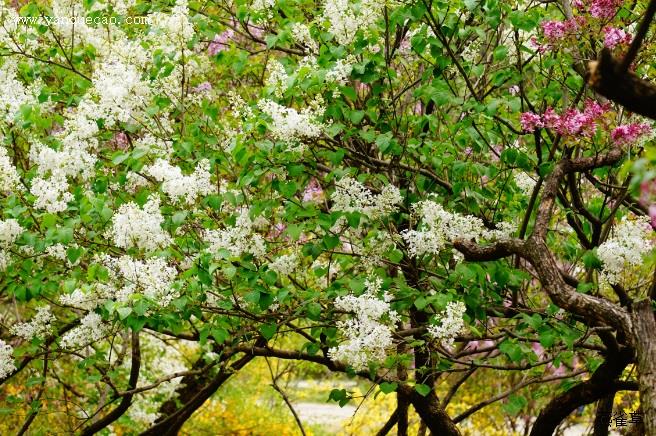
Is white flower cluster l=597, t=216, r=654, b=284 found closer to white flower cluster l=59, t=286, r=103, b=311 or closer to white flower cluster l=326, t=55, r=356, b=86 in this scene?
white flower cluster l=326, t=55, r=356, b=86

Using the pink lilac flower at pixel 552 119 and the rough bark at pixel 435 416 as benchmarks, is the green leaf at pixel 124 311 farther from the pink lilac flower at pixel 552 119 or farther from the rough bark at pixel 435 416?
the rough bark at pixel 435 416

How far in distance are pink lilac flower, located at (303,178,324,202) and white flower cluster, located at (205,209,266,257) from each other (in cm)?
104

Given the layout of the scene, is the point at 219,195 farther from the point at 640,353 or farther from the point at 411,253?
the point at 640,353

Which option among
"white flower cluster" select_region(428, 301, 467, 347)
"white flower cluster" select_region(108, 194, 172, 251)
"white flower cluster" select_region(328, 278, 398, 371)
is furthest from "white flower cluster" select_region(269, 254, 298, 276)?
"white flower cluster" select_region(428, 301, 467, 347)

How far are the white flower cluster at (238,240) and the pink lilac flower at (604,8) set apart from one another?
1.99 meters

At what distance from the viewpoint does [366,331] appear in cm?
397

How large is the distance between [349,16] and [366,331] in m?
1.58

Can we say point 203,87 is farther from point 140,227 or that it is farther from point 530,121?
point 530,121

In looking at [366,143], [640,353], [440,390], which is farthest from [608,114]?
[440,390]

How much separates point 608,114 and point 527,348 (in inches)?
55.0

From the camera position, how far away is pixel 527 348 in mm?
4555

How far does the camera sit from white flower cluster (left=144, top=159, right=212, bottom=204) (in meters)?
4.34

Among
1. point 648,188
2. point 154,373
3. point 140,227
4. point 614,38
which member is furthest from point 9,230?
point 154,373

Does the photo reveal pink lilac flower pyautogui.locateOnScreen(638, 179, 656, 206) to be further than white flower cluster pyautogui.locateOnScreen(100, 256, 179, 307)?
No
